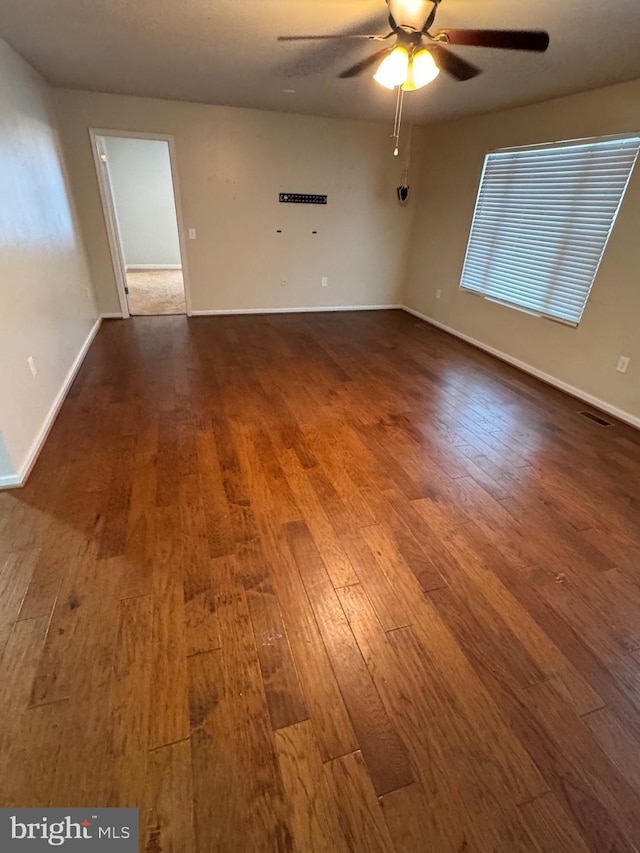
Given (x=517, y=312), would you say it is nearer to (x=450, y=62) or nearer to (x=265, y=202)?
(x=450, y=62)

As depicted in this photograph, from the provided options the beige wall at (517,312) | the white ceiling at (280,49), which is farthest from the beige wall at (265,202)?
the beige wall at (517,312)

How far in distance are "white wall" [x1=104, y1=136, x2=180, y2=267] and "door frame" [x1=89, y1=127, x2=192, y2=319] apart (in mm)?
2986

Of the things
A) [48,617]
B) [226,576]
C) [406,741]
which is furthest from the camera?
[226,576]

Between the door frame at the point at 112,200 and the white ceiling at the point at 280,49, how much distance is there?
41cm

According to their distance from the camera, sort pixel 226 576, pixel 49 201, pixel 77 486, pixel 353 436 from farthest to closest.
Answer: pixel 49 201 → pixel 353 436 → pixel 77 486 → pixel 226 576

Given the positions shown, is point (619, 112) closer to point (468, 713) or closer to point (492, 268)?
point (492, 268)

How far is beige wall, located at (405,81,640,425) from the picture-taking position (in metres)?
3.09

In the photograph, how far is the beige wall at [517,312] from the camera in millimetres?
3088

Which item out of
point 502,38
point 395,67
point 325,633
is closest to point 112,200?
point 395,67

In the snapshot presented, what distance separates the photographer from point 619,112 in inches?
119

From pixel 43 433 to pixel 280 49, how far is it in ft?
9.71

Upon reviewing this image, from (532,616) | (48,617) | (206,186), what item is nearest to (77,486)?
(48,617)

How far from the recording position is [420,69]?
82.0 inches

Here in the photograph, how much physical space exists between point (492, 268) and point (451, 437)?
99.9 inches
